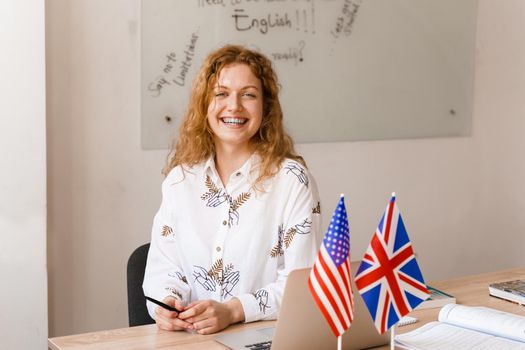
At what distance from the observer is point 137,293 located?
232cm

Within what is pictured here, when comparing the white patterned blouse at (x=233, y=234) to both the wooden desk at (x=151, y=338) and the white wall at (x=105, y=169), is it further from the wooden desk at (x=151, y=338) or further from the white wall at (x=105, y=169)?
the white wall at (x=105, y=169)

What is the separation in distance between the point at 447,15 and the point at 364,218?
111 cm

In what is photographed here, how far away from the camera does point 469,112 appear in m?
4.22

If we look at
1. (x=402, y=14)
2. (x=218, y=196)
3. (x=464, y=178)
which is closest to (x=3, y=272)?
(x=218, y=196)

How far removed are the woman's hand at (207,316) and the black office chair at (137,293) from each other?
0.36 metres

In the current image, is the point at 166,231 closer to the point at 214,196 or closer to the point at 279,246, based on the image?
the point at 214,196

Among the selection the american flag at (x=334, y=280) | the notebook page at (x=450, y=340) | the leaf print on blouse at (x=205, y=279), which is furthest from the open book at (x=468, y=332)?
the leaf print on blouse at (x=205, y=279)

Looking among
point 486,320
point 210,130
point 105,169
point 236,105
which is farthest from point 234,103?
point 105,169

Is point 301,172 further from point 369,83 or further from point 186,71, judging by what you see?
point 369,83

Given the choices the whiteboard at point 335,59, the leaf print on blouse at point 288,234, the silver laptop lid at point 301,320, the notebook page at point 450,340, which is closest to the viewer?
the silver laptop lid at point 301,320

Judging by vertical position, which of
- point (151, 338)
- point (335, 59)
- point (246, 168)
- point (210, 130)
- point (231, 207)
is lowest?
point (151, 338)

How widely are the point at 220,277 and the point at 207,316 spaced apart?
1.01 feet

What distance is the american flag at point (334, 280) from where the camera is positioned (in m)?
1.51

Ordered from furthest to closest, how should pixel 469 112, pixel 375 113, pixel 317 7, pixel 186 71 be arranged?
pixel 469 112, pixel 375 113, pixel 317 7, pixel 186 71
